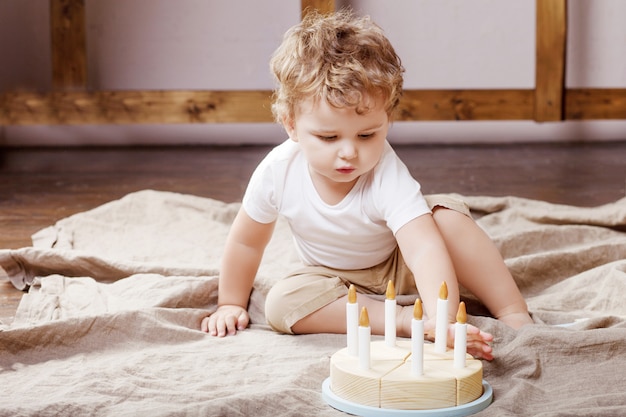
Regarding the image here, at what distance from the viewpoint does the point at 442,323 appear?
1.16 m

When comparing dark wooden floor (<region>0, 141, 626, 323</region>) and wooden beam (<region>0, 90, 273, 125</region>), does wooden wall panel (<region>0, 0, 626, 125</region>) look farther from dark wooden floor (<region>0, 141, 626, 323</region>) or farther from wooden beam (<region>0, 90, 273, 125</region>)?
dark wooden floor (<region>0, 141, 626, 323</region>)

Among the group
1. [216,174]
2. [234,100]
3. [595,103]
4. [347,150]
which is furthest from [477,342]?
[595,103]

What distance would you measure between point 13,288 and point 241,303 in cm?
49

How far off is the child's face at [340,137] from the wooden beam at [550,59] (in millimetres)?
2606

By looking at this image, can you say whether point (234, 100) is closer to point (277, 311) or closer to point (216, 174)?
point (216, 174)

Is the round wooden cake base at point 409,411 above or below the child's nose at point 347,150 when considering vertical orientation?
below

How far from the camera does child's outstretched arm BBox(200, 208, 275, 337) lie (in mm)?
1540

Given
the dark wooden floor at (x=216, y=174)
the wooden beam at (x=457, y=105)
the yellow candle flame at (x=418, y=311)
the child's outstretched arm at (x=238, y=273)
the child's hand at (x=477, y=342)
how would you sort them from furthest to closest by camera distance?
the wooden beam at (x=457, y=105) → the dark wooden floor at (x=216, y=174) → the child's outstretched arm at (x=238, y=273) → the child's hand at (x=477, y=342) → the yellow candle flame at (x=418, y=311)

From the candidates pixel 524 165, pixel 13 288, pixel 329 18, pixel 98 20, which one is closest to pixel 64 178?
pixel 98 20

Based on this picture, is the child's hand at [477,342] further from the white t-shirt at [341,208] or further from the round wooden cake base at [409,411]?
the white t-shirt at [341,208]

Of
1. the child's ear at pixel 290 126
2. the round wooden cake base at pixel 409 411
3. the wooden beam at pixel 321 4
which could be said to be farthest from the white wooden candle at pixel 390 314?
the wooden beam at pixel 321 4

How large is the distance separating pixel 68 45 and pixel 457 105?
5.33ft

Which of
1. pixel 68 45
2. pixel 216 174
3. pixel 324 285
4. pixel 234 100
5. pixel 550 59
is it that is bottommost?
pixel 216 174

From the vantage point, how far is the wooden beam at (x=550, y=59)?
12.6 ft
